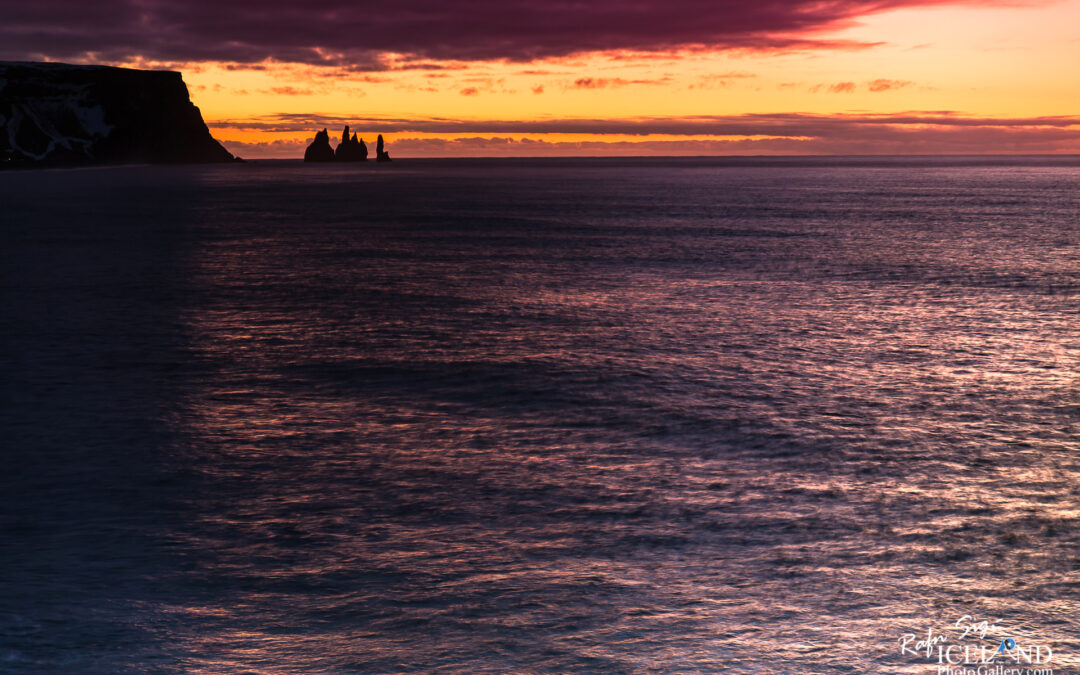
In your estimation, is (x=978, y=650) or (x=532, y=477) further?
(x=532, y=477)

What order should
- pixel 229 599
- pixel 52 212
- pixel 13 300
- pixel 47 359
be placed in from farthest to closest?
1. pixel 52 212
2. pixel 13 300
3. pixel 47 359
4. pixel 229 599

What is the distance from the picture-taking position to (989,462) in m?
11.8

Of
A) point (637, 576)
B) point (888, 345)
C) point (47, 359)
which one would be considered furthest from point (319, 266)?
point (637, 576)

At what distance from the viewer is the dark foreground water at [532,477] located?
745 centimetres

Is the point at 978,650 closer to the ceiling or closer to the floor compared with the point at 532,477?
closer to the floor

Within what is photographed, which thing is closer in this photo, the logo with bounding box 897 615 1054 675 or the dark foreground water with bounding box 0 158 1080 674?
the logo with bounding box 897 615 1054 675

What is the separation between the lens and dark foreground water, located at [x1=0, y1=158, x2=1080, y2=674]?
7453mm

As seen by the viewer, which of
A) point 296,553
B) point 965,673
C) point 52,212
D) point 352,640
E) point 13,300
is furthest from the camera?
point 52,212

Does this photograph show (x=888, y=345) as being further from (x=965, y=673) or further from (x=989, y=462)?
(x=965, y=673)

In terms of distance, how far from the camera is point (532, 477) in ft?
37.1

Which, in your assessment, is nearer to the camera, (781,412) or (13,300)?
(781,412)

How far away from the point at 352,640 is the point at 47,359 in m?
13.6

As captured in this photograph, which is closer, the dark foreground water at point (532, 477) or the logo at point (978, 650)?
the logo at point (978, 650)

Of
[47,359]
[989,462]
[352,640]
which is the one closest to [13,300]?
[47,359]
